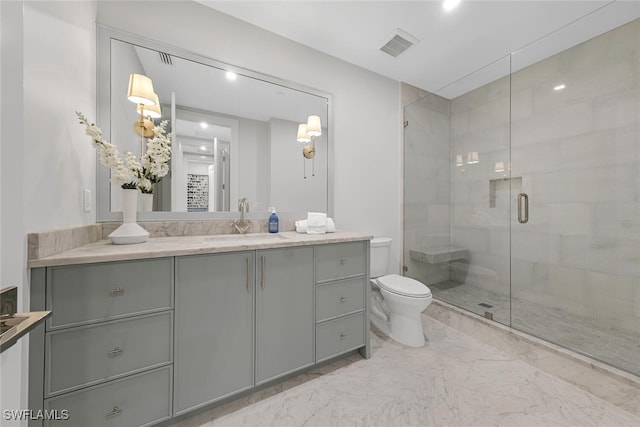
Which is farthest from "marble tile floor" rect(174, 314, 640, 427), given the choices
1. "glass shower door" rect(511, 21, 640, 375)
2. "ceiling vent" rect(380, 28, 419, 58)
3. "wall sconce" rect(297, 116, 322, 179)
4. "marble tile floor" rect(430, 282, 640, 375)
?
"ceiling vent" rect(380, 28, 419, 58)

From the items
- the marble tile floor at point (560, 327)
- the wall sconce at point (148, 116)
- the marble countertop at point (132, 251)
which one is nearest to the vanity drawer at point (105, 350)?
the marble countertop at point (132, 251)

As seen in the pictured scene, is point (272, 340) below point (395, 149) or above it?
below

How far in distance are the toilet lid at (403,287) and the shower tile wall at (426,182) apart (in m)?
0.64

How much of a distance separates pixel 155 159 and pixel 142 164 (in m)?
0.08

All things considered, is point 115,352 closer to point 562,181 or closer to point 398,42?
point 398,42

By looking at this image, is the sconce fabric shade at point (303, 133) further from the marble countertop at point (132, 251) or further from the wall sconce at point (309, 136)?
the marble countertop at point (132, 251)

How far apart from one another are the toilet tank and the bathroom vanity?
2.32 ft

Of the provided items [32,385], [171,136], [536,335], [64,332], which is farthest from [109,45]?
[536,335]

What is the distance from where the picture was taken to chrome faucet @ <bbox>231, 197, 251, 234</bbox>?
183 centimetres

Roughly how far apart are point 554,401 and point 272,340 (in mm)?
1688

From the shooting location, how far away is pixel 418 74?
8.41ft

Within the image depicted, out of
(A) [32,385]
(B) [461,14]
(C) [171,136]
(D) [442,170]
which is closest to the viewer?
(A) [32,385]

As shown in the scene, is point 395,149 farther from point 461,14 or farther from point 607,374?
point 607,374

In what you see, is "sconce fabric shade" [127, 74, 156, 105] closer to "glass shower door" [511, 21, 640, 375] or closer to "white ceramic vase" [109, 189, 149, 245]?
"white ceramic vase" [109, 189, 149, 245]
